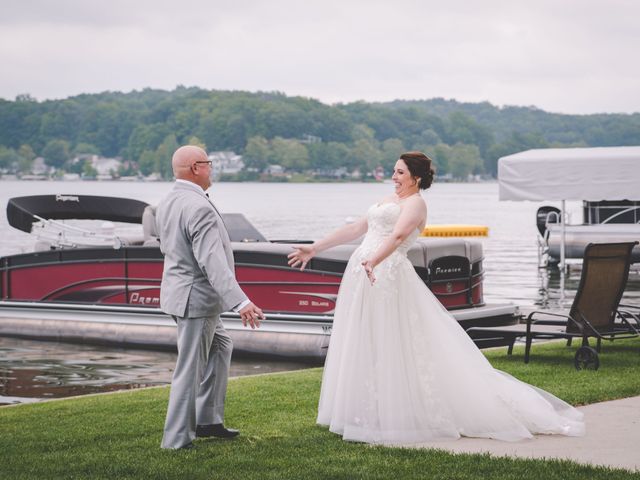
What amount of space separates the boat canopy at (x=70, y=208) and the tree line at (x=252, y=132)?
438 ft

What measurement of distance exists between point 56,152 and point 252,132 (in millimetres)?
30024

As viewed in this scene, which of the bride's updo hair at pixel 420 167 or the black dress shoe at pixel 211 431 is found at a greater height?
the bride's updo hair at pixel 420 167

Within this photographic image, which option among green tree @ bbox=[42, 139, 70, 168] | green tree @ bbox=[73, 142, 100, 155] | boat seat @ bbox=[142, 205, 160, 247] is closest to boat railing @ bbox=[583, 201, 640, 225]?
boat seat @ bbox=[142, 205, 160, 247]

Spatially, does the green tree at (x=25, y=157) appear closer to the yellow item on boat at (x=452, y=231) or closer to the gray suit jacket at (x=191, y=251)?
the yellow item on boat at (x=452, y=231)

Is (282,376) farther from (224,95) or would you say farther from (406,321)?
(224,95)

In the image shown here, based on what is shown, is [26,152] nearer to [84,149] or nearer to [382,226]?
[84,149]

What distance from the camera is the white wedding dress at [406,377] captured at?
24.0 ft

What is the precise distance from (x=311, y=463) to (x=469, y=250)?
8.51 metres

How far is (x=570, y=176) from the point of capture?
25.6 m

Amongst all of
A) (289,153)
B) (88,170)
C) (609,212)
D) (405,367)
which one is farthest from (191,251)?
(88,170)

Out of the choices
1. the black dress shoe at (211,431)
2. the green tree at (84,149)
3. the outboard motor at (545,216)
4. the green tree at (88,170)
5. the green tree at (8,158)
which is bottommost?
the black dress shoe at (211,431)

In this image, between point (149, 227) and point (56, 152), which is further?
point (56, 152)

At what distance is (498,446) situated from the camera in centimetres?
706

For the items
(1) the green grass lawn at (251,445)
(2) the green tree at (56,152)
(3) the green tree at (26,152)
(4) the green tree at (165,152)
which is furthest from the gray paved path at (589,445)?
(2) the green tree at (56,152)
